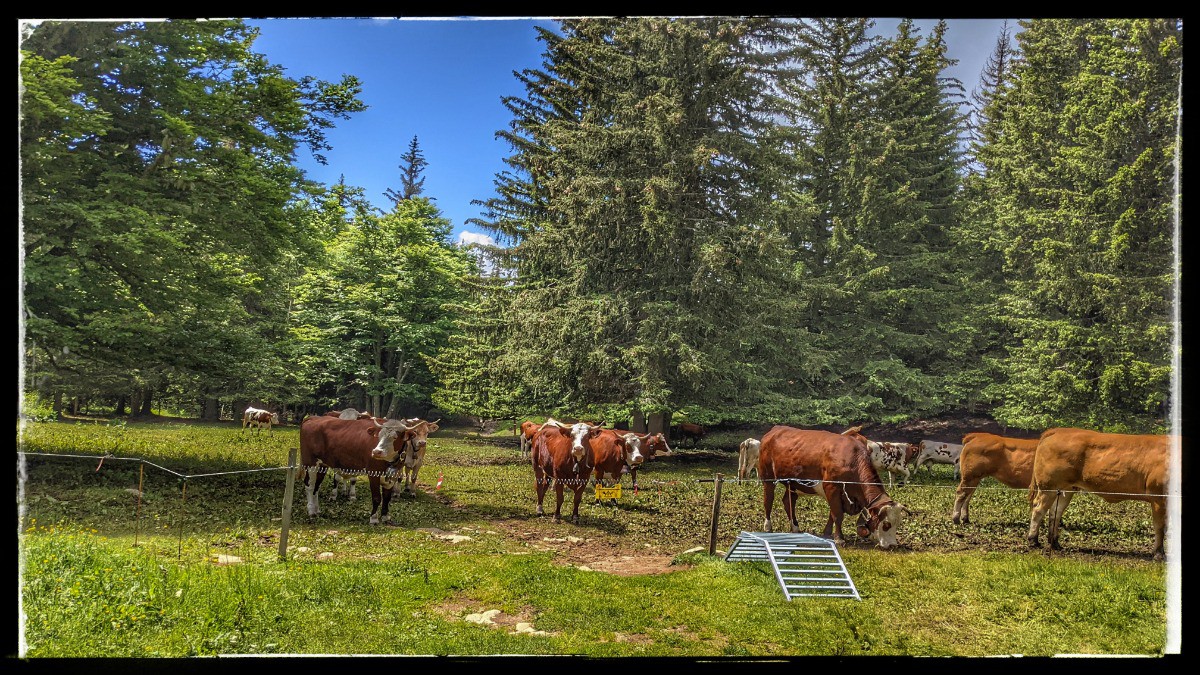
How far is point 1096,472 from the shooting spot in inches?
310

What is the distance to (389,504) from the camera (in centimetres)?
A: 839

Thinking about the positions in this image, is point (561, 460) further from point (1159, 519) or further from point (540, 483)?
point (1159, 519)

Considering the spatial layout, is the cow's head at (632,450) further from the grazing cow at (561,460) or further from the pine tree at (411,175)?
the pine tree at (411,175)

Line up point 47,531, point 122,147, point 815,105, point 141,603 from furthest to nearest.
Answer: point 815,105 → point 122,147 → point 47,531 → point 141,603

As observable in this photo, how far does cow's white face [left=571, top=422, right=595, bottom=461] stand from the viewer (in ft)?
29.2

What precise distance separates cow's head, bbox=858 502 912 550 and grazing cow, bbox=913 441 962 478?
1083mm

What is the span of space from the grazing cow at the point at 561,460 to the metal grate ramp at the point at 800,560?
2270 mm

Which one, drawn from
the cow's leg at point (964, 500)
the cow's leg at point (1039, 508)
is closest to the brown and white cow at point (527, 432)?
the cow's leg at point (964, 500)

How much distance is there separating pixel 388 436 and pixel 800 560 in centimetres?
521

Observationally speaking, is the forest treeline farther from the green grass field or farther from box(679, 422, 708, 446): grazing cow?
the green grass field
